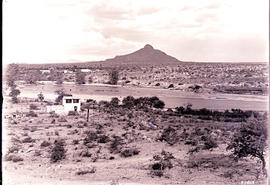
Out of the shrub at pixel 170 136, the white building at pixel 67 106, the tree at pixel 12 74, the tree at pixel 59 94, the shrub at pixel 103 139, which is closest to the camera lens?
the tree at pixel 12 74

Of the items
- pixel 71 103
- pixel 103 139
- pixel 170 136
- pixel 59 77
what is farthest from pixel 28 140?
pixel 170 136

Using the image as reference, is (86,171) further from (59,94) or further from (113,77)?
(113,77)

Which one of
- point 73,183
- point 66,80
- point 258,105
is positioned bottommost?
point 73,183

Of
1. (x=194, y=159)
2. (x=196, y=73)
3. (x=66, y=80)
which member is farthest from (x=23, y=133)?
(x=196, y=73)

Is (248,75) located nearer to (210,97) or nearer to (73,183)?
(210,97)

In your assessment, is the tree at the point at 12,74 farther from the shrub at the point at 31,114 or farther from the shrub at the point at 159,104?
the shrub at the point at 159,104

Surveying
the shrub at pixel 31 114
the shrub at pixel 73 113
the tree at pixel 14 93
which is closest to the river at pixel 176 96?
the shrub at pixel 73 113
